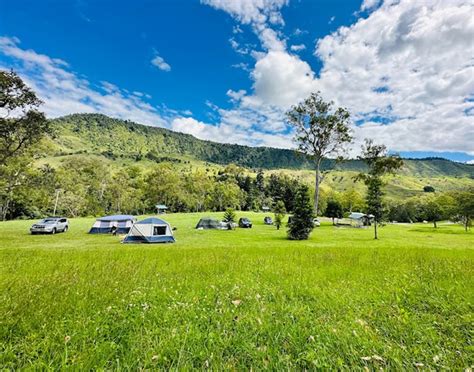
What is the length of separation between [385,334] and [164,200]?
9541 cm

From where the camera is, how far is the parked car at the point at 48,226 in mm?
32453

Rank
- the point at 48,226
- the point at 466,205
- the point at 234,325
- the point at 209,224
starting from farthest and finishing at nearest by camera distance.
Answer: the point at 466,205 < the point at 209,224 < the point at 48,226 < the point at 234,325

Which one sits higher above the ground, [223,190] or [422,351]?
[223,190]

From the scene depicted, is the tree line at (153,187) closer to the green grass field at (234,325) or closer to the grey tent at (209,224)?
the grey tent at (209,224)

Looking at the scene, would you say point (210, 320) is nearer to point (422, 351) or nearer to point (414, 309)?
point (422, 351)

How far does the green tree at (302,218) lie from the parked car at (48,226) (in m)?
31.7

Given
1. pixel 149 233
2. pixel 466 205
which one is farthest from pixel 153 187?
pixel 466 205

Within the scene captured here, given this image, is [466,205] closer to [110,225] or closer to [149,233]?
[149,233]

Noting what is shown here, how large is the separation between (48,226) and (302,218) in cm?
3363

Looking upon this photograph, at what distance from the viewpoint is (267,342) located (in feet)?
10.6

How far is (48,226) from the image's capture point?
1313 inches

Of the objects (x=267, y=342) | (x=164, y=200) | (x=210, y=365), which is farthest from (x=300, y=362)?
(x=164, y=200)

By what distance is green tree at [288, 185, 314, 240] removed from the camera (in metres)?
33.2

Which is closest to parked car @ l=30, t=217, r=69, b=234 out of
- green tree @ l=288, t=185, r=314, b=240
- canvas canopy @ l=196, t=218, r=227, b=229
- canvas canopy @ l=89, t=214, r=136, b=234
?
canvas canopy @ l=89, t=214, r=136, b=234
